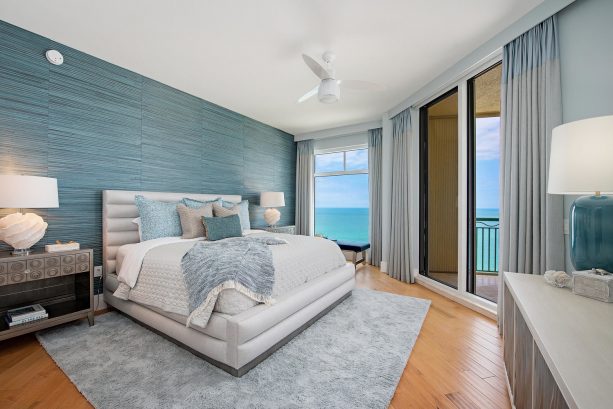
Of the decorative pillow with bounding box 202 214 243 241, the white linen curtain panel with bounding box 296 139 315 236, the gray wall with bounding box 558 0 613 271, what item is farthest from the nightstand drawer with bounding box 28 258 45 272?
the white linen curtain panel with bounding box 296 139 315 236

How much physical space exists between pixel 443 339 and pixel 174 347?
223 cm

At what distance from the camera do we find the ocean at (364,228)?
435 cm

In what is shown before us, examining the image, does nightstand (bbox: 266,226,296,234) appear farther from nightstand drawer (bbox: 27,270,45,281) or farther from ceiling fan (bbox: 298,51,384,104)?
nightstand drawer (bbox: 27,270,45,281)

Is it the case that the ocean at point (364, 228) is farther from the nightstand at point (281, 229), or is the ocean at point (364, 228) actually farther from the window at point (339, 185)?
the nightstand at point (281, 229)

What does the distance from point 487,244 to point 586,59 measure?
11.2 ft

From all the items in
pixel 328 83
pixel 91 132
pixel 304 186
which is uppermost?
pixel 328 83

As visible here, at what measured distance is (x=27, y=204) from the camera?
2072 millimetres

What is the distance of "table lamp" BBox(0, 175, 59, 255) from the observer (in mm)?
2021

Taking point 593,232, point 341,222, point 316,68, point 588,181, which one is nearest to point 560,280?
point 593,232

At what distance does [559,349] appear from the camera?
2.78 ft

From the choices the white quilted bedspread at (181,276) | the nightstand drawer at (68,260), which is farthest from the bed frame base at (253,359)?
the nightstand drawer at (68,260)

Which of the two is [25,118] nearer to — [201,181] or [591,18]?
[201,181]

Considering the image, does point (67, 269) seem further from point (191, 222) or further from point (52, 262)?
point (191, 222)

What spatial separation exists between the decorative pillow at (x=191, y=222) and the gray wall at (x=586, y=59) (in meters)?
3.42
